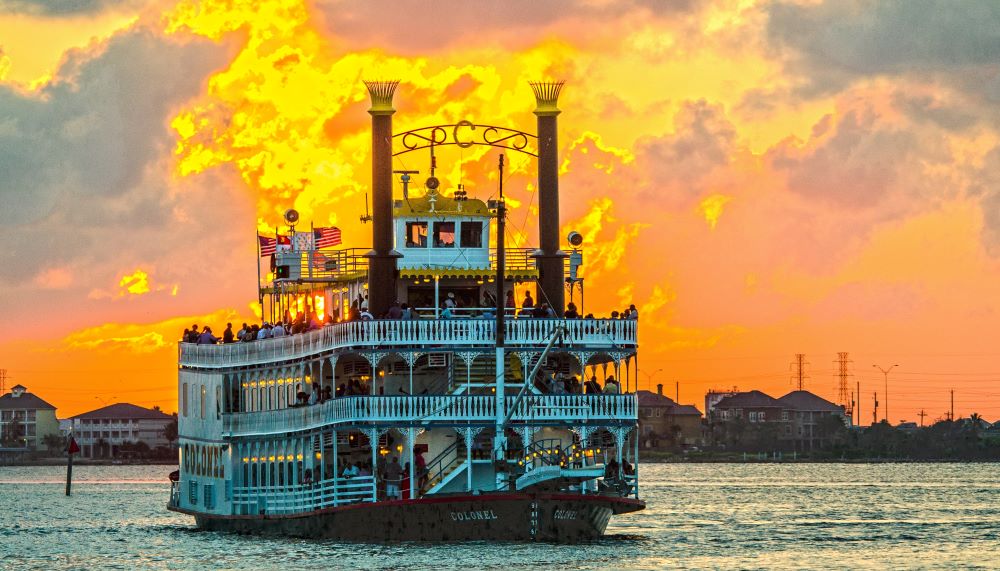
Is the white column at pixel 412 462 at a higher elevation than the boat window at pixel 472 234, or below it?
below

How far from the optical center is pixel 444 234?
72625 mm

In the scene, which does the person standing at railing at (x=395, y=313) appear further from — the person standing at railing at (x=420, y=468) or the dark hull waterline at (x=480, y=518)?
the dark hull waterline at (x=480, y=518)

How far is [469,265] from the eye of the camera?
71.8 meters

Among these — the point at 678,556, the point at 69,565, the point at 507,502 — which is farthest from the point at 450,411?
the point at 69,565

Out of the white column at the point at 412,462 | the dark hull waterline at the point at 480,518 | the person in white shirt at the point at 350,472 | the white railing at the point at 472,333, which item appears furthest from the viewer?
the person in white shirt at the point at 350,472

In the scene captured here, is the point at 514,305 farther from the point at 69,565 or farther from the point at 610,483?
the point at 69,565

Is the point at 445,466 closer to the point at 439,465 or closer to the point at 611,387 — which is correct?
the point at 439,465

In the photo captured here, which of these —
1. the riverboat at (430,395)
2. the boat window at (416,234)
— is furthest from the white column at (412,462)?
the boat window at (416,234)

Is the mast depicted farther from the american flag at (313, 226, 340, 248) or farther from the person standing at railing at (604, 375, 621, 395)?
the american flag at (313, 226, 340, 248)

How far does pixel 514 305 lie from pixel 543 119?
26.3 feet

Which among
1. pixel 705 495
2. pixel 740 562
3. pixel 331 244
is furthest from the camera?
pixel 705 495

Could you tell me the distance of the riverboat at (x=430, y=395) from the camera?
207 feet

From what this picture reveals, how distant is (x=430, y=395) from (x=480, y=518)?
4.29 metres

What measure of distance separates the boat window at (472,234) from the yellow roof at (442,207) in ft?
1.20
